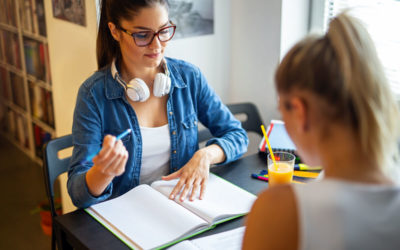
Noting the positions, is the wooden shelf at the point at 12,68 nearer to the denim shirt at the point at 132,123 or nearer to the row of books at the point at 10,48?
the row of books at the point at 10,48

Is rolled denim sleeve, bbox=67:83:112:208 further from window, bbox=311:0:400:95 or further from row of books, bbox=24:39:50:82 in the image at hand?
row of books, bbox=24:39:50:82

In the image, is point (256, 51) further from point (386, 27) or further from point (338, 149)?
point (338, 149)

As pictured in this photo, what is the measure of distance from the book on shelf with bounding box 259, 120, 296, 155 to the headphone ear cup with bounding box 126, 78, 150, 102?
0.51 m

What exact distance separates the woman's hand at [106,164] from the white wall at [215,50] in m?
1.07

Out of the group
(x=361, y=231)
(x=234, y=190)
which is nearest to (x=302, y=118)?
(x=361, y=231)

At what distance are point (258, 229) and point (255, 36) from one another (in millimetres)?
1794

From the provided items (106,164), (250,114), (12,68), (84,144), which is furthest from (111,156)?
(12,68)

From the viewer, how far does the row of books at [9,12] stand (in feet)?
10.9

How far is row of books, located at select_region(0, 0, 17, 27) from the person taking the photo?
333 cm

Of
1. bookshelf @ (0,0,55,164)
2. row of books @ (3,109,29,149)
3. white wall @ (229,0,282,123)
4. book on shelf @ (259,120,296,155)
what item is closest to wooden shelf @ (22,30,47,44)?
bookshelf @ (0,0,55,164)

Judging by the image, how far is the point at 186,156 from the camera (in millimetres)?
1831

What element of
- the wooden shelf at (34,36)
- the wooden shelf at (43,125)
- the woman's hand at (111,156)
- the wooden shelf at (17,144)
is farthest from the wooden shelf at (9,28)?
the woman's hand at (111,156)

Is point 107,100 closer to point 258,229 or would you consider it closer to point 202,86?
point 202,86

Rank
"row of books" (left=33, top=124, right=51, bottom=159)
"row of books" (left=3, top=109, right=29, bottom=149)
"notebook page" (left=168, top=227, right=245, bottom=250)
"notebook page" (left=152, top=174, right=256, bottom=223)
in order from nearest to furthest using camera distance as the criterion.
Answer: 1. "notebook page" (left=168, top=227, right=245, bottom=250)
2. "notebook page" (left=152, top=174, right=256, bottom=223)
3. "row of books" (left=33, top=124, right=51, bottom=159)
4. "row of books" (left=3, top=109, right=29, bottom=149)
